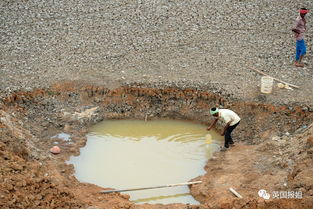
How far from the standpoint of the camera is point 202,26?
43.0 feet

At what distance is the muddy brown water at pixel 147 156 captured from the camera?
29.2 feet

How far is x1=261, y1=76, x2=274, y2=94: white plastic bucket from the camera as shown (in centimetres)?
1032

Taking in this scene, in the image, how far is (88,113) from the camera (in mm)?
10703

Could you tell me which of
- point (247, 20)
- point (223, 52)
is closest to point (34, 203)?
point (223, 52)

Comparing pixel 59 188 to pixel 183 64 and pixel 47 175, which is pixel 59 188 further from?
pixel 183 64

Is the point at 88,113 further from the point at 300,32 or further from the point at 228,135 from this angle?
the point at 300,32

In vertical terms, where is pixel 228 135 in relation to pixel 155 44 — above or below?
below

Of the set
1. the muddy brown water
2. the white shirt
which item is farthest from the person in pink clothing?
the white shirt

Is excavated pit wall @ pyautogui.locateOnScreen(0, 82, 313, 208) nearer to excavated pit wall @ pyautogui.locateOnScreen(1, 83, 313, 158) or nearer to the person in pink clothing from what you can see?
excavated pit wall @ pyautogui.locateOnScreen(1, 83, 313, 158)

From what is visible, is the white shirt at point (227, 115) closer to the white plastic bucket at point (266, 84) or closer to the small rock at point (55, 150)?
the white plastic bucket at point (266, 84)

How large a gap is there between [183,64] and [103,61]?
1987mm

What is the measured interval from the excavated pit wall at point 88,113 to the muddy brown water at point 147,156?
25 cm

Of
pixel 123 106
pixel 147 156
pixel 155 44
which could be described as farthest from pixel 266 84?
pixel 155 44

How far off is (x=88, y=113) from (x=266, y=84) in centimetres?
398
